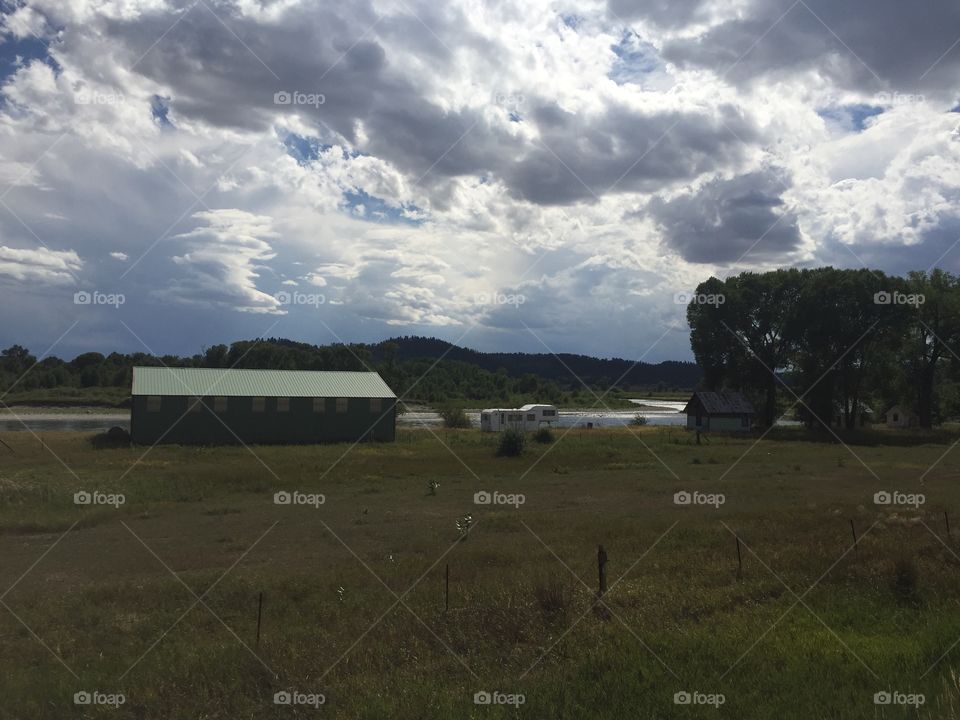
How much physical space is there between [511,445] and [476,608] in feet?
118

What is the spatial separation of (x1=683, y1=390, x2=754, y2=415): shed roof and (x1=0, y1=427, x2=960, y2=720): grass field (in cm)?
5119

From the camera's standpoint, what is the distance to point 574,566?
14.4 m

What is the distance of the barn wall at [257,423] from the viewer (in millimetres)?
50375

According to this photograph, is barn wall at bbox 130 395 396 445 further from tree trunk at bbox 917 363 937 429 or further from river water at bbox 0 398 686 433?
tree trunk at bbox 917 363 937 429

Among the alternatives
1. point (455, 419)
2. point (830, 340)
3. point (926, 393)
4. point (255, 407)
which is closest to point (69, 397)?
point (455, 419)

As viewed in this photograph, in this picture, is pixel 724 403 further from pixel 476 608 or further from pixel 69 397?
pixel 69 397

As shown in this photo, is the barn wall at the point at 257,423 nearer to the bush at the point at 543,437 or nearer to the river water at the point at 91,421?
the bush at the point at 543,437

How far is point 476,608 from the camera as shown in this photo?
1079 cm

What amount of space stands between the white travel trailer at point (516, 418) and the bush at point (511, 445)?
2258 cm

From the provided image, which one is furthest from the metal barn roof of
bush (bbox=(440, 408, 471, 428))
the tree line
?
the tree line

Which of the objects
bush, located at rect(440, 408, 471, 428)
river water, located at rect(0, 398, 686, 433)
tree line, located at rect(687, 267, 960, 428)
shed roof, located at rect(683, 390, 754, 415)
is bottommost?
river water, located at rect(0, 398, 686, 433)

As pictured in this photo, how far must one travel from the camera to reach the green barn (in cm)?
5081

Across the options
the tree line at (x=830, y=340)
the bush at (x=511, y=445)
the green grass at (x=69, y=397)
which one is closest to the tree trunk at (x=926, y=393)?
the tree line at (x=830, y=340)

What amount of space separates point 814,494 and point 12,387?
11740 cm
